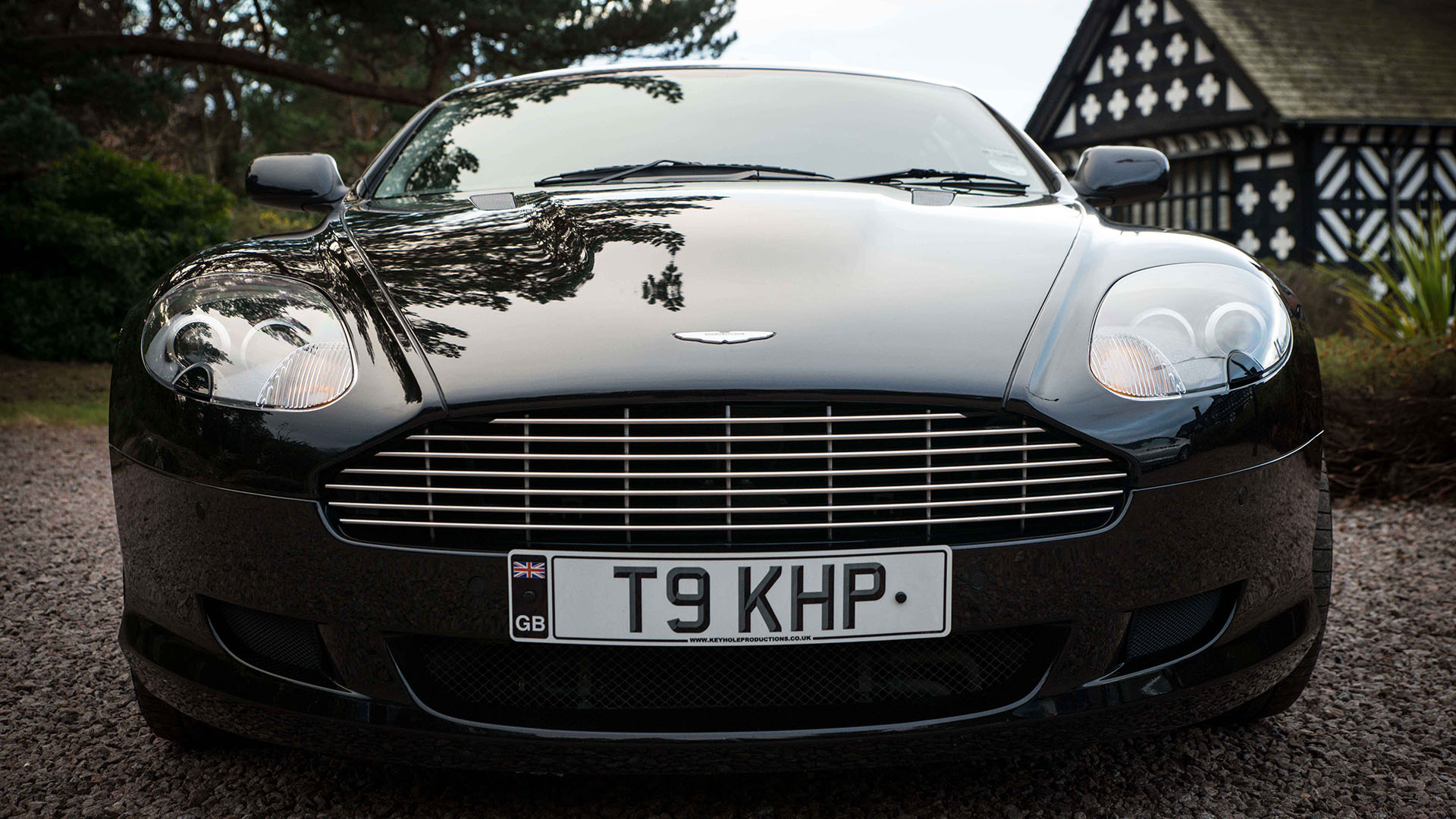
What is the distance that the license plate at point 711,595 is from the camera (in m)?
1.43

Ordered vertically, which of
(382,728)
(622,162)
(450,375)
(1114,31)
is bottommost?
(382,728)

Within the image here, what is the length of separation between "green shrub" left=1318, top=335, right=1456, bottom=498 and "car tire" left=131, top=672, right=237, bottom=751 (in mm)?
4056

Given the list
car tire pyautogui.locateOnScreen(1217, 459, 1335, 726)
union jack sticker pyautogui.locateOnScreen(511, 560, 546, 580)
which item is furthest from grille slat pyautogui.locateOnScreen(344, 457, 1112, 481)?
car tire pyautogui.locateOnScreen(1217, 459, 1335, 726)

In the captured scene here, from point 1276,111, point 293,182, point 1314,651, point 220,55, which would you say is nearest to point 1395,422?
point 1314,651

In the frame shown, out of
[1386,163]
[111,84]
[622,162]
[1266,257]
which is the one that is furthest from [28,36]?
[1386,163]

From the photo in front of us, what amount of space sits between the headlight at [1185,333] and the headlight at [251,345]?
107cm

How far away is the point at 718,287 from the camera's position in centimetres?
170

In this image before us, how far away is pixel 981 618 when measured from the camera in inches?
57.9

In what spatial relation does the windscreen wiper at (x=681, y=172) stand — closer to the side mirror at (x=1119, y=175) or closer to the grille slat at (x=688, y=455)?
the side mirror at (x=1119, y=175)

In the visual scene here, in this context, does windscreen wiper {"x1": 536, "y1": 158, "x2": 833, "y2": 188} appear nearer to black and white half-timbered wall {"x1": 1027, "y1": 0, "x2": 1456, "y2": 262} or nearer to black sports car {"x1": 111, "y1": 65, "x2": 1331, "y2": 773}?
black sports car {"x1": 111, "y1": 65, "x2": 1331, "y2": 773}

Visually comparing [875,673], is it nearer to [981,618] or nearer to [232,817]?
[981,618]

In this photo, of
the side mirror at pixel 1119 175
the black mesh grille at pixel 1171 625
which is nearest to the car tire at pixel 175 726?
the black mesh grille at pixel 1171 625

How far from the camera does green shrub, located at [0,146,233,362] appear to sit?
33.0 feet

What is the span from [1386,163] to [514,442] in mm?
16039
